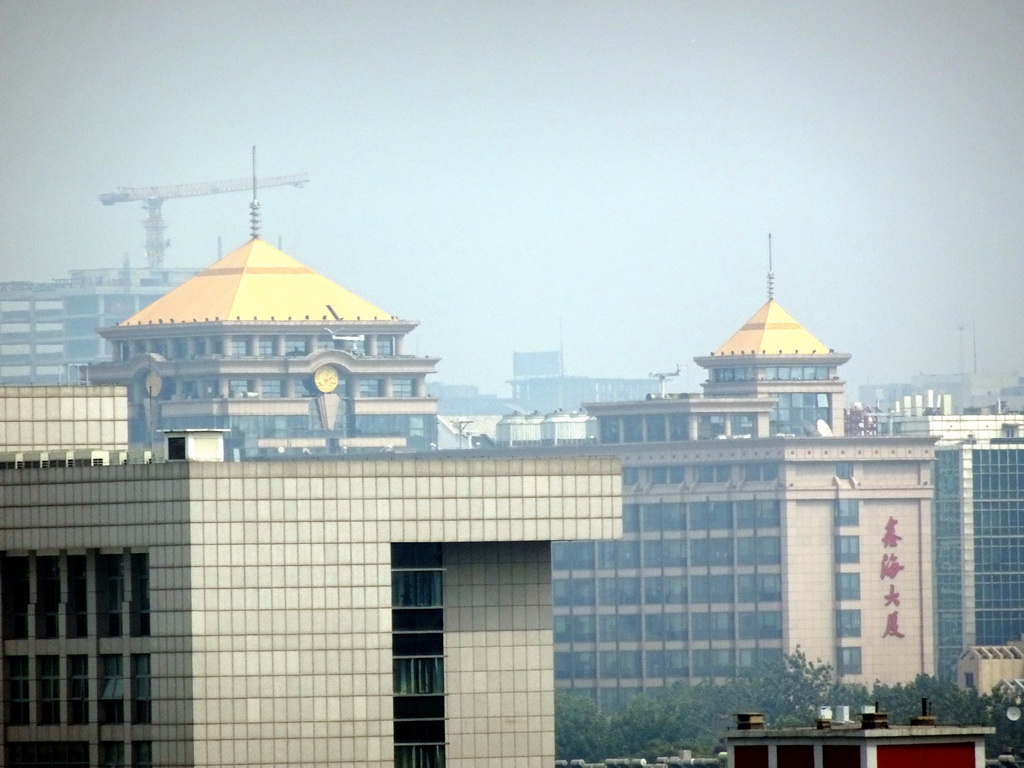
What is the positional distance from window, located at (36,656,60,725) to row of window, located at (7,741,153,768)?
90 cm

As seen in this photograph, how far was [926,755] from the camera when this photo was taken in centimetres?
8400

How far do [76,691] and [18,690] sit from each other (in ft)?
7.23

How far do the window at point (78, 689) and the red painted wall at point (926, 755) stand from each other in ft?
116

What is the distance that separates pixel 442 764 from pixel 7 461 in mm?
18886

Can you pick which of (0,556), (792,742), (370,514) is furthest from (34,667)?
(792,742)

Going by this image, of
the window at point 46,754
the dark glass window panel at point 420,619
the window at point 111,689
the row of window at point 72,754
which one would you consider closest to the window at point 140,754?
the row of window at point 72,754

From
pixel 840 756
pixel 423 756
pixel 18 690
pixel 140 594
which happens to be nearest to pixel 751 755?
pixel 840 756

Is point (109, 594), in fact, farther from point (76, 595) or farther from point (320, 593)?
point (320, 593)

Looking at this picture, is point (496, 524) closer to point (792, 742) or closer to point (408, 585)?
point (408, 585)

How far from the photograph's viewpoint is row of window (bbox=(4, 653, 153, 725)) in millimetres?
109688

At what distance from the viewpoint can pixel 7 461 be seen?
11706 cm

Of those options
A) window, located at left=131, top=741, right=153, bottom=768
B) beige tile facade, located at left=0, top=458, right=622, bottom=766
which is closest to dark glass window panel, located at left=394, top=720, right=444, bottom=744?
beige tile facade, located at left=0, top=458, right=622, bottom=766

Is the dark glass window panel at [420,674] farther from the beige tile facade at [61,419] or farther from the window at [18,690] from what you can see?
the beige tile facade at [61,419]

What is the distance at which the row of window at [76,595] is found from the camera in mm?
110375
